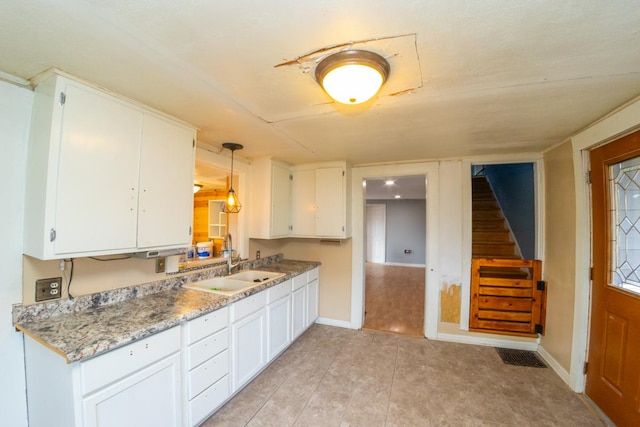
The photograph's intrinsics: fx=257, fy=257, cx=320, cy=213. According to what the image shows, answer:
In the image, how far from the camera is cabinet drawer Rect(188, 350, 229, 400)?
5.55 feet

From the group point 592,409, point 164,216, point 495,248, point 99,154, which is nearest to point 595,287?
point 592,409

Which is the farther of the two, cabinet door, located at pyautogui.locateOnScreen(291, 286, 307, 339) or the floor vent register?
cabinet door, located at pyautogui.locateOnScreen(291, 286, 307, 339)

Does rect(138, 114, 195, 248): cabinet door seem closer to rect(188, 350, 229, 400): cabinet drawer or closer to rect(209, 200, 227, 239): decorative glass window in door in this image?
rect(188, 350, 229, 400): cabinet drawer

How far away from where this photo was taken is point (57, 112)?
52.7 inches

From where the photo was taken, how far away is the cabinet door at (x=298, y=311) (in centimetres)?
294

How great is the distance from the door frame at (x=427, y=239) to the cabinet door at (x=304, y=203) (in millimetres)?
571

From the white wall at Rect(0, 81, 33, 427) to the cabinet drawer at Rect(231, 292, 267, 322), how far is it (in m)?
1.17

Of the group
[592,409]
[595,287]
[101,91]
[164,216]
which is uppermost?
[101,91]

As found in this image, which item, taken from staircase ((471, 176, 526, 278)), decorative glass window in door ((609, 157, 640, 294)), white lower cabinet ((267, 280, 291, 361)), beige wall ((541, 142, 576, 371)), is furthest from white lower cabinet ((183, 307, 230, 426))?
staircase ((471, 176, 526, 278))

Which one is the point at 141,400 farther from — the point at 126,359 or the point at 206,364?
the point at 206,364

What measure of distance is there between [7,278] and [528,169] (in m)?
4.94

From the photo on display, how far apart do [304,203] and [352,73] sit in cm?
231

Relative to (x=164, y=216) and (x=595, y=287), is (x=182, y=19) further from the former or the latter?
(x=595, y=287)

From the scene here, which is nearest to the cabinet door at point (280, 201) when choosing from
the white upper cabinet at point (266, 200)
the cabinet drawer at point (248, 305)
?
the white upper cabinet at point (266, 200)
